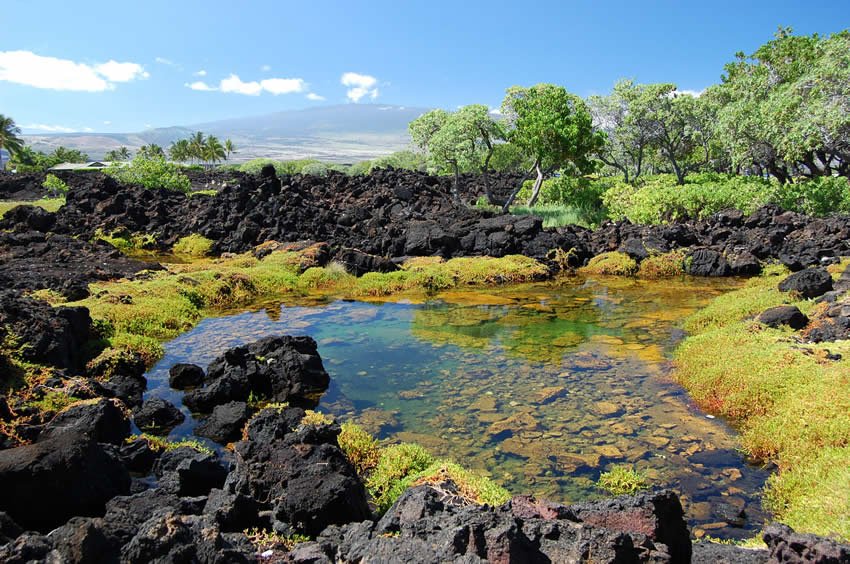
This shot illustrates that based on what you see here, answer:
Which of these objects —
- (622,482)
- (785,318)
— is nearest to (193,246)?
(785,318)

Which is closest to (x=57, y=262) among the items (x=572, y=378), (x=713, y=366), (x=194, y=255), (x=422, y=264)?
(x=194, y=255)

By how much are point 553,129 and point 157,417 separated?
1101 inches

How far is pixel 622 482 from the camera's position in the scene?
829 centimetres

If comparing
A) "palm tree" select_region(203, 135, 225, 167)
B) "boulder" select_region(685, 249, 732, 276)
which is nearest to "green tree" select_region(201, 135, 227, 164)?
"palm tree" select_region(203, 135, 225, 167)

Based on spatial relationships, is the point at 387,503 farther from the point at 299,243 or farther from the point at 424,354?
the point at 299,243

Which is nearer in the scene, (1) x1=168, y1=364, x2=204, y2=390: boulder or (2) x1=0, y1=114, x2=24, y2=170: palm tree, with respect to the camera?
(1) x1=168, y1=364, x2=204, y2=390: boulder

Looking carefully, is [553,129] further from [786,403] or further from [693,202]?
[786,403]

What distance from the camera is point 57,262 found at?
73.6 feet

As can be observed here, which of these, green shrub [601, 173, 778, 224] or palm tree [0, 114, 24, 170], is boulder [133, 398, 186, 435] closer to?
green shrub [601, 173, 778, 224]

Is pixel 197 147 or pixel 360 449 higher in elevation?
pixel 197 147

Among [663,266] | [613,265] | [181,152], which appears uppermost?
[181,152]

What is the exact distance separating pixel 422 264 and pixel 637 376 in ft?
45.1

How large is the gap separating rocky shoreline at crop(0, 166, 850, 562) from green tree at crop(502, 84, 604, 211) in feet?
36.5

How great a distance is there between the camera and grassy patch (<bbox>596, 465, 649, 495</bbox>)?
8.23 m
